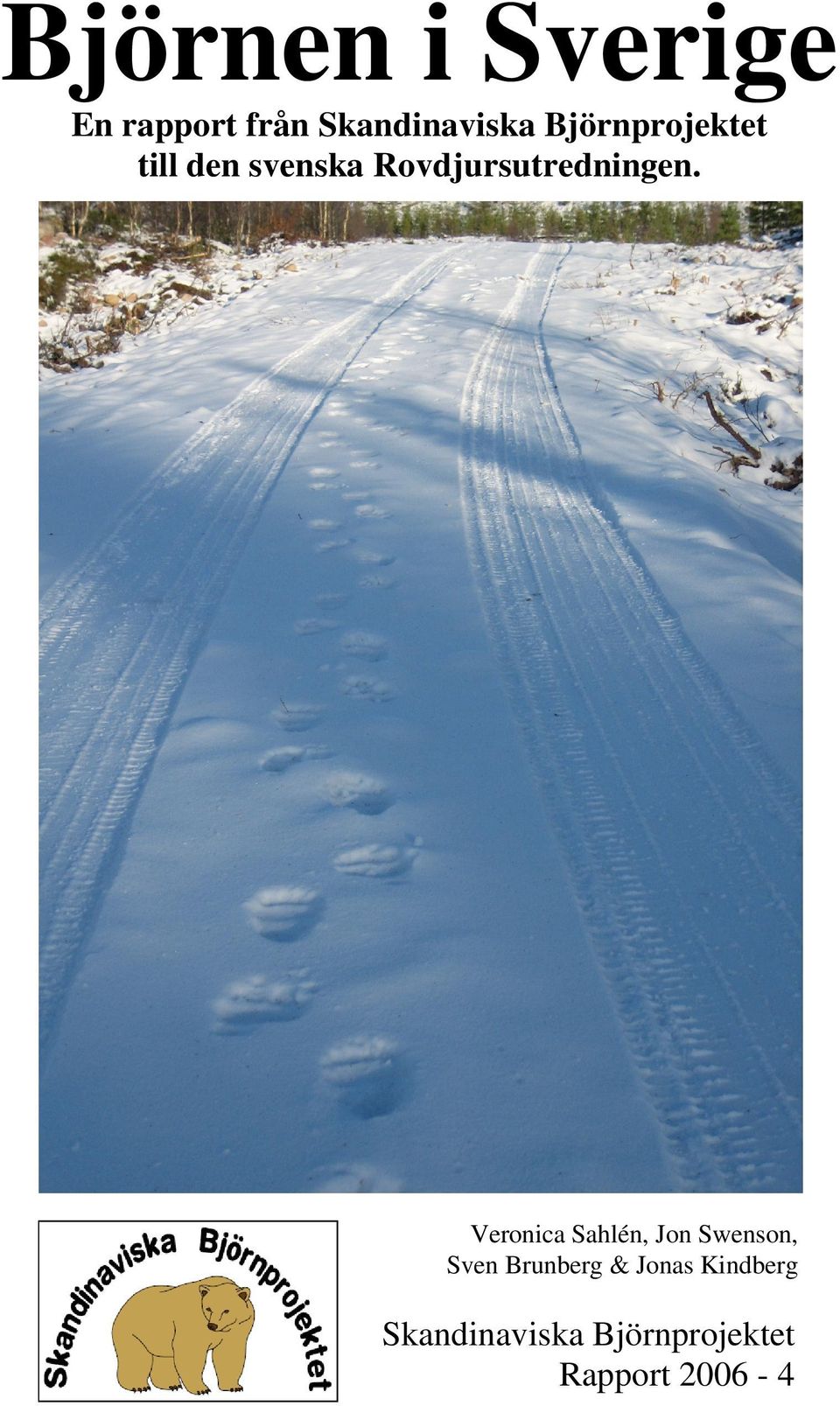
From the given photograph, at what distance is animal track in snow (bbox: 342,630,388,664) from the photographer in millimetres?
3664

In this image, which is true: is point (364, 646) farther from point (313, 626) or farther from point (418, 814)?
point (418, 814)

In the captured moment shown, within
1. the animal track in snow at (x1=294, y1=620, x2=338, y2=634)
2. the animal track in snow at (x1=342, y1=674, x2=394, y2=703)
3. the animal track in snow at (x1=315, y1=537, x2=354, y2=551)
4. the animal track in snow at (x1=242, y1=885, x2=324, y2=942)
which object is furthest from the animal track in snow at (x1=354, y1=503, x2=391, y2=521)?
the animal track in snow at (x1=242, y1=885, x2=324, y2=942)

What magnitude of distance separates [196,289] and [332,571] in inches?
446

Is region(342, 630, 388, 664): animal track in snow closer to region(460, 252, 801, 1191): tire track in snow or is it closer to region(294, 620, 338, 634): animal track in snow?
region(294, 620, 338, 634): animal track in snow

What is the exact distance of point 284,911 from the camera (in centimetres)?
247

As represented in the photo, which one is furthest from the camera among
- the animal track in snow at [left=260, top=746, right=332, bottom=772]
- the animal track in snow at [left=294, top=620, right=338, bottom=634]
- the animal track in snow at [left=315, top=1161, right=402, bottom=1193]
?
the animal track in snow at [left=294, top=620, right=338, bottom=634]

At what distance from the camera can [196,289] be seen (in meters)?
13.6

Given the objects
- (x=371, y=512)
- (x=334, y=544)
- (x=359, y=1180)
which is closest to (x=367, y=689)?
(x=334, y=544)

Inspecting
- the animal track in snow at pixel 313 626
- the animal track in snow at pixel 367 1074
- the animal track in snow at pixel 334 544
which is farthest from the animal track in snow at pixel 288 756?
the animal track in snow at pixel 334 544

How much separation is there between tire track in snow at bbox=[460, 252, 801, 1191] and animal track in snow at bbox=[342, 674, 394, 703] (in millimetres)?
486

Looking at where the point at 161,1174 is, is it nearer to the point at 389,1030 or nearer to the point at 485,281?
the point at 389,1030

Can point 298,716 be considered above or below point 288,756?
above
